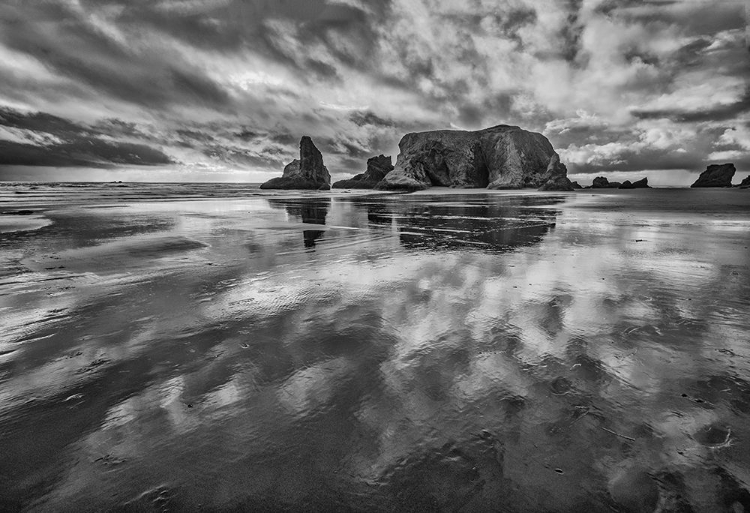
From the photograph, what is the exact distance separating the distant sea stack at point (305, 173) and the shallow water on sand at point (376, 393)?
122123 mm

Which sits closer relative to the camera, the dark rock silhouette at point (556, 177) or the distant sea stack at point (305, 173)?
the dark rock silhouette at point (556, 177)

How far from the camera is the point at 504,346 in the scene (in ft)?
12.5

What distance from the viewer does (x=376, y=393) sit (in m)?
2.93

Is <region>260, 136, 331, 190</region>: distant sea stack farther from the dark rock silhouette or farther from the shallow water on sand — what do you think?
the shallow water on sand

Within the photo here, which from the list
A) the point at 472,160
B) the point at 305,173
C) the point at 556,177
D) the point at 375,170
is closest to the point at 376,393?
the point at 556,177

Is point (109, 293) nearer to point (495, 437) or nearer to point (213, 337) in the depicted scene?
point (213, 337)

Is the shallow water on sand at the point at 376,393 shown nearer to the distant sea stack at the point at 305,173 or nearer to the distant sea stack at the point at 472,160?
the distant sea stack at the point at 472,160

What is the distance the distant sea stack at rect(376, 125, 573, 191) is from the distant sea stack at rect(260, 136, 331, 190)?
1379 inches

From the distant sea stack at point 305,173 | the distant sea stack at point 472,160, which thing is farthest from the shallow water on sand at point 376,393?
the distant sea stack at point 305,173

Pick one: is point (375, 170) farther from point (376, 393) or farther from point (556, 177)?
A: point (376, 393)

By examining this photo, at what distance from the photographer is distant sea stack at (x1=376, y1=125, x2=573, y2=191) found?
95.4 m

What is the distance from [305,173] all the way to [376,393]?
131 meters

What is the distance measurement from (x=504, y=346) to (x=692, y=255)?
863 centimetres

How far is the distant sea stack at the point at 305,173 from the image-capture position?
4882 inches
